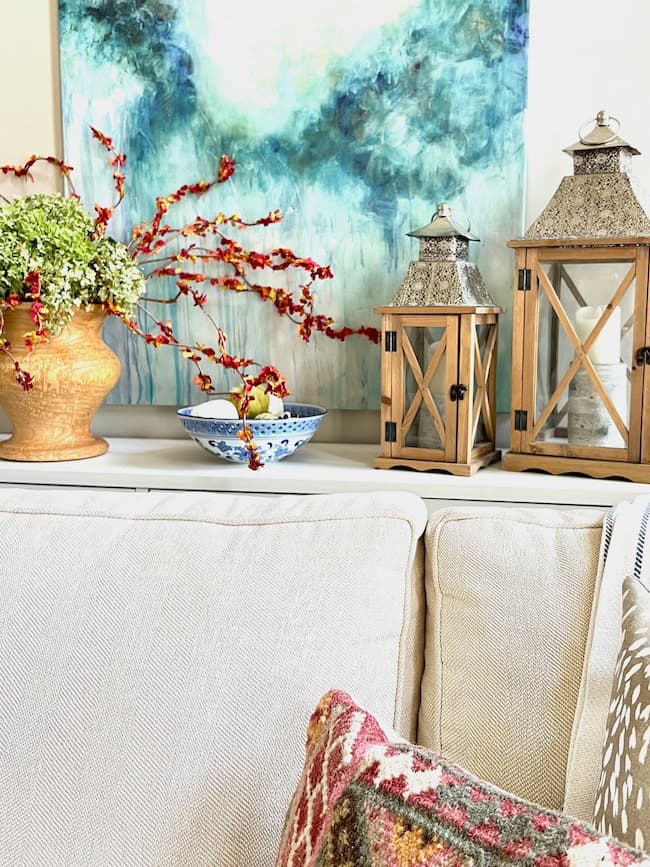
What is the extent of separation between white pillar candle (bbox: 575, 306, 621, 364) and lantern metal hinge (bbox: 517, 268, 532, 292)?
4.5 inches

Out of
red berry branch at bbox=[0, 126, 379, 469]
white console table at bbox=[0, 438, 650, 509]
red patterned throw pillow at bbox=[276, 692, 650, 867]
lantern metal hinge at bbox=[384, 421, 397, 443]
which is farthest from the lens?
red berry branch at bbox=[0, 126, 379, 469]

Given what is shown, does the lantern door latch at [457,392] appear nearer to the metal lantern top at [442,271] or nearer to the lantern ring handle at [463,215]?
the metal lantern top at [442,271]

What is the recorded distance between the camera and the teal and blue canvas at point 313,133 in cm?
209

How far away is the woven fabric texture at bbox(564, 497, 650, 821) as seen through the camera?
84 cm

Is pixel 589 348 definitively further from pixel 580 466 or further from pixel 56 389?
pixel 56 389

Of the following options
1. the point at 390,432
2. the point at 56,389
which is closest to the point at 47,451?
the point at 56,389

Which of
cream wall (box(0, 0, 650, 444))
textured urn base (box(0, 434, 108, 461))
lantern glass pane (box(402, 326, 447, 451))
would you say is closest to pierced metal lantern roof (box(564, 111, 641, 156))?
cream wall (box(0, 0, 650, 444))

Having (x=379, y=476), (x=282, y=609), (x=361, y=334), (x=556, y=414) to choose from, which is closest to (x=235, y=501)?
(x=282, y=609)

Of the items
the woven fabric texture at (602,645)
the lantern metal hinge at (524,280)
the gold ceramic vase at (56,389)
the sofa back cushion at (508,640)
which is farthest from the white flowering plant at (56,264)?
the woven fabric texture at (602,645)

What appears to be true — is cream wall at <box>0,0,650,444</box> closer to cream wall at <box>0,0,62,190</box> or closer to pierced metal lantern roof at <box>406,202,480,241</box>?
pierced metal lantern roof at <box>406,202,480,241</box>

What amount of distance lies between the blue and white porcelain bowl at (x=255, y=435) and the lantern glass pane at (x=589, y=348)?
502 mm

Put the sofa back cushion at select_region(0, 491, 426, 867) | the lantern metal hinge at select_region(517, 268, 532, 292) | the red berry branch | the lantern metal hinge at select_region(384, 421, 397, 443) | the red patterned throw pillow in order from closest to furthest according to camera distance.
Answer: the red patterned throw pillow
the sofa back cushion at select_region(0, 491, 426, 867)
the lantern metal hinge at select_region(517, 268, 532, 292)
the lantern metal hinge at select_region(384, 421, 397, 443)
the red berry branch

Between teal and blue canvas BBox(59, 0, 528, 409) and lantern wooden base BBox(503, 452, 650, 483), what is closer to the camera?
lantern wooden base BBox(503, 452, 650, 483)

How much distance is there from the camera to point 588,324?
6.00ft
